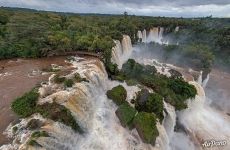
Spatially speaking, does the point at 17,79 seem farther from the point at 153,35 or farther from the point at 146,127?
the point at 153,35

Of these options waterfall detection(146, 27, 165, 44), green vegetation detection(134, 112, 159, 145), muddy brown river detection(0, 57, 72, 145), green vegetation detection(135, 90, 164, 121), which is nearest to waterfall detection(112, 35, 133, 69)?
muddy brown river detection(0, 57, 72, 145)

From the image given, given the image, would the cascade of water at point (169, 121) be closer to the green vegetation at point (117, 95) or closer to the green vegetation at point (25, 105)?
the green vegetation at point (117, 95)

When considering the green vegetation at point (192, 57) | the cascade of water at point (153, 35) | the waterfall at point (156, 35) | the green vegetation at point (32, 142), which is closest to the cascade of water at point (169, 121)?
the green vegetation at point (32, 142)

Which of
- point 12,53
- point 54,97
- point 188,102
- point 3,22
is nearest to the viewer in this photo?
point 54,97

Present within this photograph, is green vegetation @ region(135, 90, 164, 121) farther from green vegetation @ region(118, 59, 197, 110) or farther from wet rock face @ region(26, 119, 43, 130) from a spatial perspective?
wet rock face @ region(26, 119, 43, 130)

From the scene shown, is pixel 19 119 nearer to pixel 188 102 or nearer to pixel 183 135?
pixel 183 135

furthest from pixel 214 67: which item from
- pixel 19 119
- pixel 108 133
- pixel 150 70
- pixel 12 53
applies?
pixel 19 119
